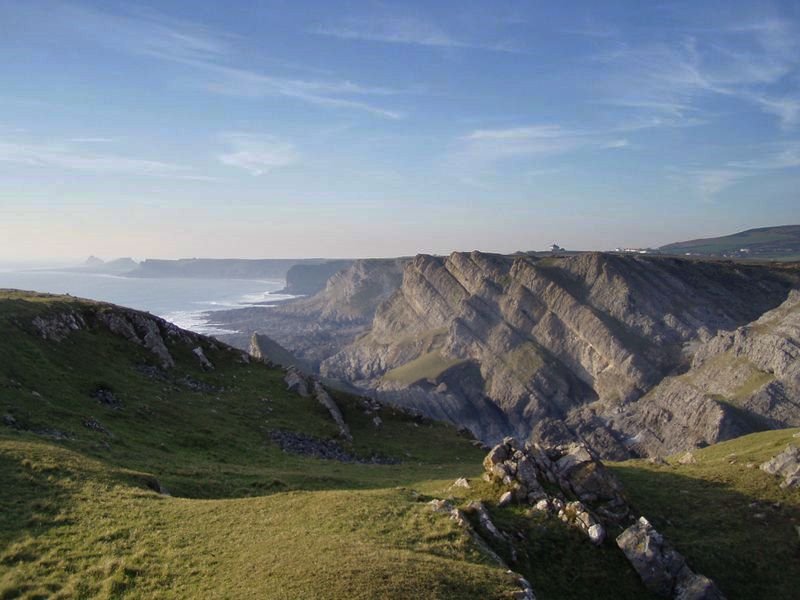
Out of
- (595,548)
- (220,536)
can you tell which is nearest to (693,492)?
(595,548)

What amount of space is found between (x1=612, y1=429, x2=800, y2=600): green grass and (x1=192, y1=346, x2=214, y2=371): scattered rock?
47996 mm

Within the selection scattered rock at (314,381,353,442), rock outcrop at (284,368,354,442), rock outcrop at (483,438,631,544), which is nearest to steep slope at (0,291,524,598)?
scattered rock at (314,381,353,442)

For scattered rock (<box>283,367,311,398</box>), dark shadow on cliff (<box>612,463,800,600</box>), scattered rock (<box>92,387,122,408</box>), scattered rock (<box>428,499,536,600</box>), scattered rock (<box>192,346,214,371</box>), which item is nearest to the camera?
scattered rock (<box>428,499,536,600</box>)

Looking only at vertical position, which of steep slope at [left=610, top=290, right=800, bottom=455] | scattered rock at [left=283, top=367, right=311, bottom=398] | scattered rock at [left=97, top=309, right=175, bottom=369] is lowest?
steep slope at [left=610, top=290, right=800, bottom=455]

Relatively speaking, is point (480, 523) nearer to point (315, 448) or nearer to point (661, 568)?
point (661, 568)

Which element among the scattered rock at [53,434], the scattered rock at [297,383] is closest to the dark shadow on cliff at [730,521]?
the scattered rock at [53,434]

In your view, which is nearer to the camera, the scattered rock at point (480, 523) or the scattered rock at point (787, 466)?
the scattered rock at point (480, 523)

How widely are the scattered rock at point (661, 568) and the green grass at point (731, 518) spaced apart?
107 inches

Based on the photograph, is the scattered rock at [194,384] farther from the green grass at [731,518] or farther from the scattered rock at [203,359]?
the green grass at [731,518]

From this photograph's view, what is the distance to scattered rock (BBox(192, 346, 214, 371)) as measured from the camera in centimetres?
6859

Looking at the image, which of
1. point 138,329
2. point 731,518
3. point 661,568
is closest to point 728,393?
point 731,518

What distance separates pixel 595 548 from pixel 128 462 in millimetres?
28412

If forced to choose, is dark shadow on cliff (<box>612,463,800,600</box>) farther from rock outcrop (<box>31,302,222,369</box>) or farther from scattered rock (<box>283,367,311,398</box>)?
rock outcrop (<box>31,302,222,369</box>)

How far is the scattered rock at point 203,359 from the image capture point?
68.6 m
